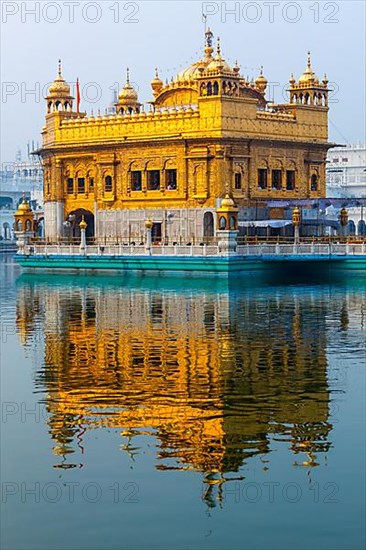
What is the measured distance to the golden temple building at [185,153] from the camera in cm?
5253

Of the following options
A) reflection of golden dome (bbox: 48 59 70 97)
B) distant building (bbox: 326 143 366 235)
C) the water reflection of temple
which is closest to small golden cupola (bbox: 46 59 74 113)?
reflection of golden dome (bbox: 48 59 70 97)

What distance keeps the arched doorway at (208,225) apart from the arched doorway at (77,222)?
801 centimetres

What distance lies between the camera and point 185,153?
53.1 meters

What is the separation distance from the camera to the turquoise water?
38.1 ft

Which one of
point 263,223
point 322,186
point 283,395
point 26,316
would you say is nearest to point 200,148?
point 263,223

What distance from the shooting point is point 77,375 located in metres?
20.2

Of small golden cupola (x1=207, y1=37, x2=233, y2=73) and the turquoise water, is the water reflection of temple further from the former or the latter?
small golden cupola (x1=207, y1=37, x2=233, y2=73)

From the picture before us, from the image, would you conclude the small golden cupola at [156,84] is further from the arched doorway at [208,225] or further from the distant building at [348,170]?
the distant building at [348,170]

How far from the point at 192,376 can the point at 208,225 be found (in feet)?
109

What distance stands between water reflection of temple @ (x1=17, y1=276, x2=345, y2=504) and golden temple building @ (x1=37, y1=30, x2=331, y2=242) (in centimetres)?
1804

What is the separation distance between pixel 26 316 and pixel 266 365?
12853mm

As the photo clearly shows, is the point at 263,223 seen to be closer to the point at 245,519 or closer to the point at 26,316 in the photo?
the point at 26,316

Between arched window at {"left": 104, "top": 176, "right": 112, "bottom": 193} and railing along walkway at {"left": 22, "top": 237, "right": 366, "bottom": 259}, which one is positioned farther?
arched window at {"left": 104, "top": 176, "right": 112, "bottom": 193}

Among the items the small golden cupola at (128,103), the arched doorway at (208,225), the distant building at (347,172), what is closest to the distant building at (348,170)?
the distant building at (347,172)
